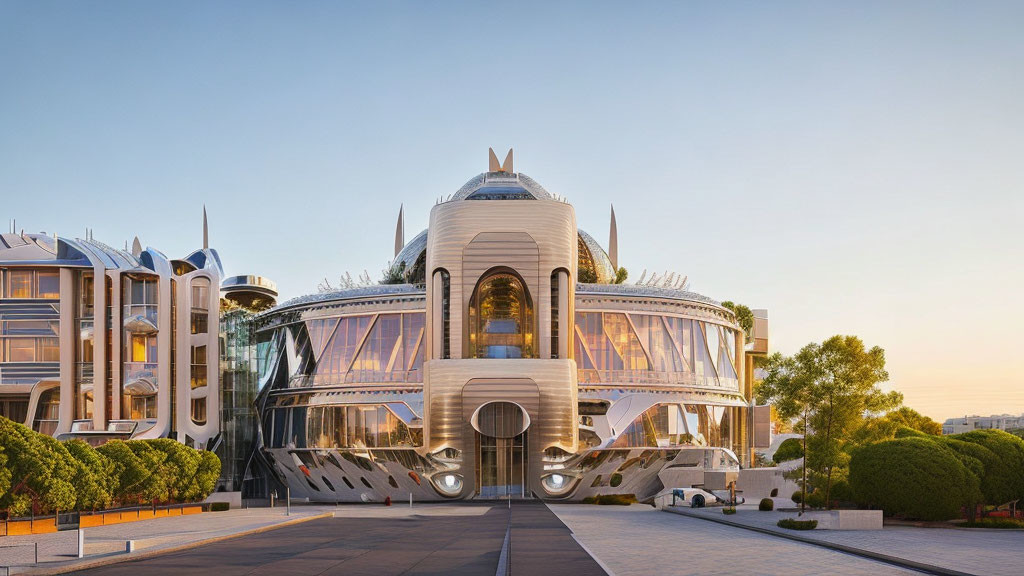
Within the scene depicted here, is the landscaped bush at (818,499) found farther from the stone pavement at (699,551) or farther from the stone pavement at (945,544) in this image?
the stone pavement at (699,551)

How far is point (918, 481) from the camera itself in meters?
40.6

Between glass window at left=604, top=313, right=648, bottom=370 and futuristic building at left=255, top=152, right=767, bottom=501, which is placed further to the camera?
glass window at left=604, top=313, right=648, bottom=370

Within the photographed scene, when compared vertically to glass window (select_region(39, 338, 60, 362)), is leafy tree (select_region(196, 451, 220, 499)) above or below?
below

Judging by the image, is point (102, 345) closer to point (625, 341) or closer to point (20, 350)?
point (20, 350)

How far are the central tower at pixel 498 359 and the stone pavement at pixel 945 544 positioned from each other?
70.7 ft

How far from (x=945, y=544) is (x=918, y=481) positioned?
8726 mm

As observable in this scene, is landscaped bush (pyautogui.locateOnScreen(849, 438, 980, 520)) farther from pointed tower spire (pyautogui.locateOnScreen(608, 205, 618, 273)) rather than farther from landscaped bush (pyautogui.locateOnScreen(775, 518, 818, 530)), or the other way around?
pointed tower spire (pyautogui.locateOnScreen(608, 205, 618, 273))

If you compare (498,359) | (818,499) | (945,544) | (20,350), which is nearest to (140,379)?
(20,350)

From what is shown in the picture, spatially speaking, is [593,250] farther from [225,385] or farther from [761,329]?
[225,385]

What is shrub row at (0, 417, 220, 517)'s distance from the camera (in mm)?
37094

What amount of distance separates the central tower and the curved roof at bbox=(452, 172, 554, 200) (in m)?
8.56

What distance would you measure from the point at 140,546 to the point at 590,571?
15064mm

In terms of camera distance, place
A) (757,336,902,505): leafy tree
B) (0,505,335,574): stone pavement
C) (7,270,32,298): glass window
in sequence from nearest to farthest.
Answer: (0,505,335,574): stone pavement, (757,336,902,505): leafy tree, (7,270,32,298): glass window

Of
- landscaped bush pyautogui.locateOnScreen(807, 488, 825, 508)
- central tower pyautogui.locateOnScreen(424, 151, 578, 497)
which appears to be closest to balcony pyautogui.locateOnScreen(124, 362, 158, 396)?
central tower pyautogui.locateOnScreen(424, 151, 578, 497)
